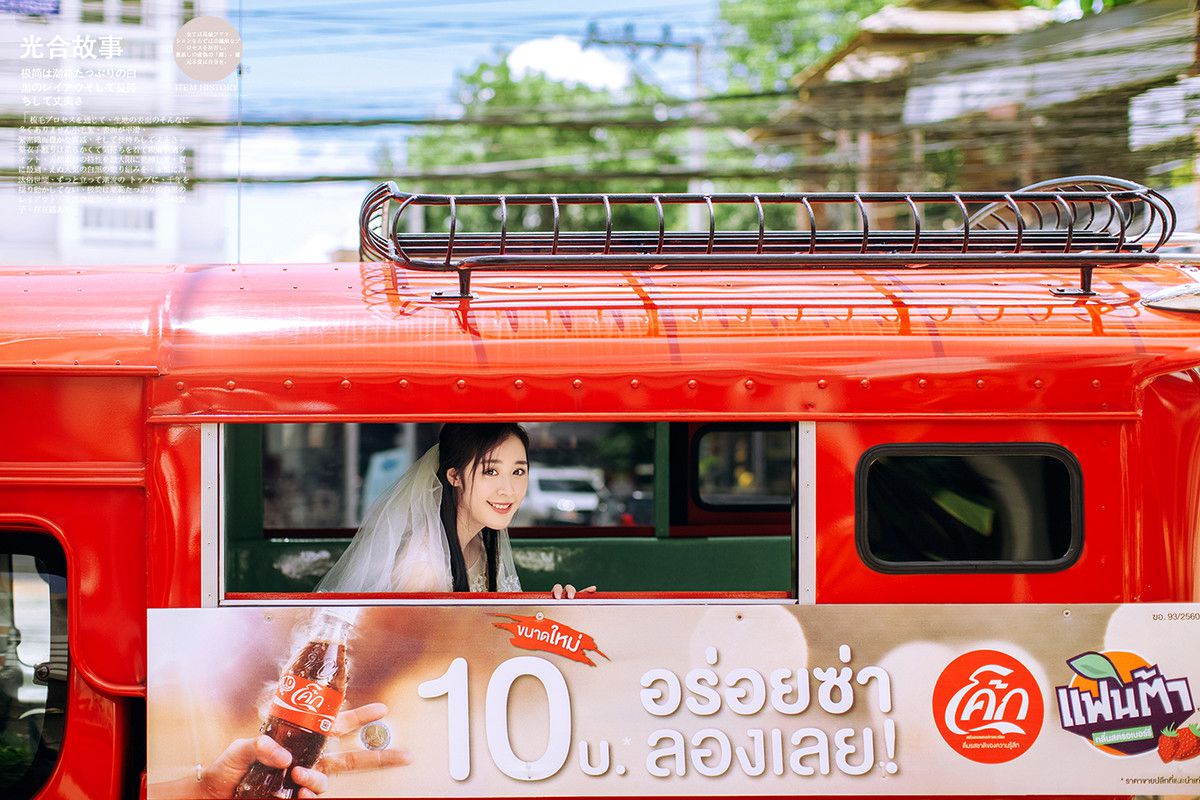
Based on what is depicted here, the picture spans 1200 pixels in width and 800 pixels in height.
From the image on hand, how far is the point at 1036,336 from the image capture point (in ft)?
10.9

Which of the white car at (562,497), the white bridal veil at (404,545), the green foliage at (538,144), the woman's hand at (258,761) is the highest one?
the green foliage at (538,144)

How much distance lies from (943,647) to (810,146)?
16106mm

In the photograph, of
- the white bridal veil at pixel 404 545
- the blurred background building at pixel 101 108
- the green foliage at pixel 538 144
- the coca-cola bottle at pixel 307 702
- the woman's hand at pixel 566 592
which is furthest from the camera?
the green foliage at pixel 538 144

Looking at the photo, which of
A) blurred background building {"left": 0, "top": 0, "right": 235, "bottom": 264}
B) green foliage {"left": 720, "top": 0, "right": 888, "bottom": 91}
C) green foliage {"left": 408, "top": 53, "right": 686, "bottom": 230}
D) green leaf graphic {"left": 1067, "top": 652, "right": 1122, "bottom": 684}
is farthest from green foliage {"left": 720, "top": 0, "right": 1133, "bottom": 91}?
green leaf graphic {"left": 1067, "top": 652, "right": 1122, "bottom": 684}

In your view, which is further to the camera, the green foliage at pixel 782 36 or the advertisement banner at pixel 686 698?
the green foliage at pixel 782 36

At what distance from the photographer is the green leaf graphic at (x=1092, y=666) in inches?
128

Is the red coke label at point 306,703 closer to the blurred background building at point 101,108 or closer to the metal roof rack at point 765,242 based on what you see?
the metal roof rack at point 765,242

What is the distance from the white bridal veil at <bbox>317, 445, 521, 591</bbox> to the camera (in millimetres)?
3680

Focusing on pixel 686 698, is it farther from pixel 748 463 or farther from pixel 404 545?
pixel 748 463

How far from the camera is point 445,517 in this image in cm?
384

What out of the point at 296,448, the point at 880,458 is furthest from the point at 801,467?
the point at 296,448

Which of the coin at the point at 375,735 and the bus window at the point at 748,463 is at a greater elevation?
the coin at the point at 375,735

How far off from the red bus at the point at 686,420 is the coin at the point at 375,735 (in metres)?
0.06

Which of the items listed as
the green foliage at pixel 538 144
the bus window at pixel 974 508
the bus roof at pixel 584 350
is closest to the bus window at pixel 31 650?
the bus roof at pixel 584 350
